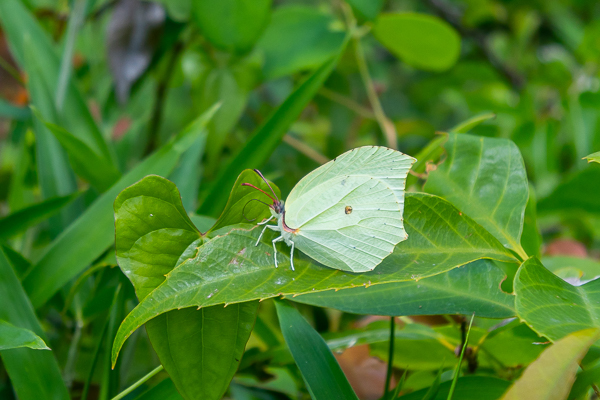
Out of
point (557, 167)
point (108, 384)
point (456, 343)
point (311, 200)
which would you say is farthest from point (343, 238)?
point (557, 167)

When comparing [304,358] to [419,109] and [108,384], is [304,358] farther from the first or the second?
[419,109]

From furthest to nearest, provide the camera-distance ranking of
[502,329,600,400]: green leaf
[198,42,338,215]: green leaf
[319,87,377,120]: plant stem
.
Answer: [319,87,377,120]: plant stem < [198,42,338,215]: green leaf < [502,329,600,400]: green leaf

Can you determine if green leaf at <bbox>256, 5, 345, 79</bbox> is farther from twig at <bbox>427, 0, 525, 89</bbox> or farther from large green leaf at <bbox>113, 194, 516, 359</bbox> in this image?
twig at <bbox>427, 0, 525, 89</bbox>

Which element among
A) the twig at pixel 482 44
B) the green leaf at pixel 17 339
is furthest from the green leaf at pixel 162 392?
the twig at pixel 482 44

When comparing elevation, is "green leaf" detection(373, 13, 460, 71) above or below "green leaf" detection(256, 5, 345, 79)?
below

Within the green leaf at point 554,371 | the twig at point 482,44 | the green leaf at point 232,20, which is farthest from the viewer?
the twig at point 482,44

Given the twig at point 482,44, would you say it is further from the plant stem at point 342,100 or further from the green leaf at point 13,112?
the green leaf at point 13,112

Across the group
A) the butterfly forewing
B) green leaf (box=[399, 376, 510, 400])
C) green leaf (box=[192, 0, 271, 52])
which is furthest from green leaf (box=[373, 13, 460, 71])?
green leaf (box=[399, 376, 510, 400])
